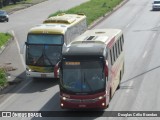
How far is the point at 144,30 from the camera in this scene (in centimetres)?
4616

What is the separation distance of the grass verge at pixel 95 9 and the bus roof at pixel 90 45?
2799 centimetres

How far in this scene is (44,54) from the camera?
86.3 feet

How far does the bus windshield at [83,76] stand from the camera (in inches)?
774

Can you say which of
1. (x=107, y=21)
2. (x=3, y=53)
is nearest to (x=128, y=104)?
(x=3, y=53)

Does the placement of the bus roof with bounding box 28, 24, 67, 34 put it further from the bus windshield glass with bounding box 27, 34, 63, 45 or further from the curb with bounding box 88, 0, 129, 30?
the curb with bounding box 88, 0, 129, 30

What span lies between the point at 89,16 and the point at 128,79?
2903 cm

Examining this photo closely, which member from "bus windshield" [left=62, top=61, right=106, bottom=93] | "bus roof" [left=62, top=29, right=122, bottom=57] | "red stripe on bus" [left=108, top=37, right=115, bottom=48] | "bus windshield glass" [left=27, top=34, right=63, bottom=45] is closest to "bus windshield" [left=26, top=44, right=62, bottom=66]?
"bus windshield glass" [left=27, top=34, right=63, bottom=45]

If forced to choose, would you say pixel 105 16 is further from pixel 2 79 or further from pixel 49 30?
pixel 2 79

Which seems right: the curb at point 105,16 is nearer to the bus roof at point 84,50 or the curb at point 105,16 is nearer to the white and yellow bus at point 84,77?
the bus roof at point 84,50

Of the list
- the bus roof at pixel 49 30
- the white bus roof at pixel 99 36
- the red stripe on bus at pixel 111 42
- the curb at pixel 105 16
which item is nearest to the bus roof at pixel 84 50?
the white bus roof at pixel 99 36

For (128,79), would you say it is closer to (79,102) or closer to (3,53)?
(79,102)

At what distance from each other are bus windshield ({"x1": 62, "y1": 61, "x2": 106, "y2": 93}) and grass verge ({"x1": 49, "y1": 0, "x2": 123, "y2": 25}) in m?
31.1

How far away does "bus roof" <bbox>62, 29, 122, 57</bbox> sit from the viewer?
1994 cm

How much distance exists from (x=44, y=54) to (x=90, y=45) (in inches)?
243
